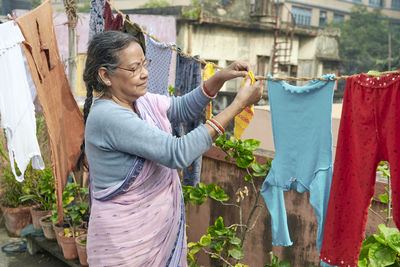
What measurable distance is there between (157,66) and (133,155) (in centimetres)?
165

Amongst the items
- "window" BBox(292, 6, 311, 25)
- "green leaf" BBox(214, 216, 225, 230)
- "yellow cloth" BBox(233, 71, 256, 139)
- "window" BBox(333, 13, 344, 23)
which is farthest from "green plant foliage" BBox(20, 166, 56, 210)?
"window" BBox(333, 13, 344, 23)

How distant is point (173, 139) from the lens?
1.63 metres

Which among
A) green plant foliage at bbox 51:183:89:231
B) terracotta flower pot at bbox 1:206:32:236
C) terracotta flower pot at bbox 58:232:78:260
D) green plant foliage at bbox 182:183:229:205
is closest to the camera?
green plant foliage at bbox 182:183:229:205

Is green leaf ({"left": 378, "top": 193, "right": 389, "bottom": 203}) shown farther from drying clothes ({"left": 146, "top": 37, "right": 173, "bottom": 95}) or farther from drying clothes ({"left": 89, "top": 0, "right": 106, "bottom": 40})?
drying clothes ({"left": 89, "top": 0, "right": 106, "bottom": 40})

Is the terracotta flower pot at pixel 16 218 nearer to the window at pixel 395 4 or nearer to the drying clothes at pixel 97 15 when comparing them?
the drying clothes at pixel 97 15

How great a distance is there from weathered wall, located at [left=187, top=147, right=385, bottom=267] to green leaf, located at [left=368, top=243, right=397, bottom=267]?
0.54 meters

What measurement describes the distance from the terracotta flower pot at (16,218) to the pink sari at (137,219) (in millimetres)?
2977

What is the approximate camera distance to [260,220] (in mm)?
2965

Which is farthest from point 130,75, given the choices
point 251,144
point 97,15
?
point 97,15

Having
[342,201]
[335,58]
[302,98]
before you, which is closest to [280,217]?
[342,201]

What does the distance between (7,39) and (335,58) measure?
60.6 feet

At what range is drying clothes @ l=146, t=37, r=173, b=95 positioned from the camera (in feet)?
10.7

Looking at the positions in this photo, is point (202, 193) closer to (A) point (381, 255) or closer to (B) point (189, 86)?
(B) point (189, 86)

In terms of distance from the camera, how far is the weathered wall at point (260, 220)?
2680 millimetres
